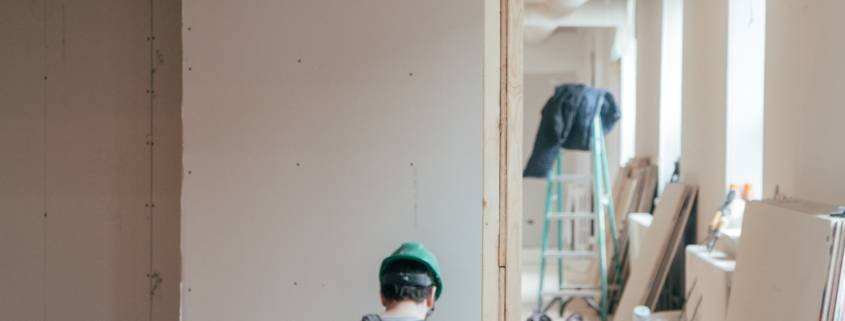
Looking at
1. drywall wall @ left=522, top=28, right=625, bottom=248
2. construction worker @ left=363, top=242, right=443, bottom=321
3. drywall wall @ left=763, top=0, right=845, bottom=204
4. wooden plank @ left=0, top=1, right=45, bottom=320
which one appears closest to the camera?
construction worker @ left=363, top=242, right=443, bottom=321

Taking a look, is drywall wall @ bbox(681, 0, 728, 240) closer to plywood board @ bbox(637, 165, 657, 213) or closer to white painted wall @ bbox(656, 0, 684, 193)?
white painted wall @ bbox(656, 0, 684, 193)

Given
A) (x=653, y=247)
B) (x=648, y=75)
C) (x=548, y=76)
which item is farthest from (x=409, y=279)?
(x=548, y=76)

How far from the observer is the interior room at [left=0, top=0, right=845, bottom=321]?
2.35 metres

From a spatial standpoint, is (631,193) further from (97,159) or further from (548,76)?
(97,159)

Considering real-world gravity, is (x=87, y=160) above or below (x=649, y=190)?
above

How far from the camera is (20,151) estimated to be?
2828mm

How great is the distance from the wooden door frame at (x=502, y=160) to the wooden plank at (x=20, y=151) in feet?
5.75

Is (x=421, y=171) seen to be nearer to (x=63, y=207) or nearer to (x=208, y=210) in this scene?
(x=208, y=210)

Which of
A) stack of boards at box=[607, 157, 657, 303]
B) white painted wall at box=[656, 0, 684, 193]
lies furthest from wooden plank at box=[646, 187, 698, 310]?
stack of boards at box=[607, 157, 657, 303]

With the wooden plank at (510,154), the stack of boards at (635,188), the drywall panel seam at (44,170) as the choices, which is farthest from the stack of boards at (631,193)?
the drywall panel seam at (44,170)

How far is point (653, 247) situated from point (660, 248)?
0.13m

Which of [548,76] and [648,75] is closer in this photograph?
[648,75]

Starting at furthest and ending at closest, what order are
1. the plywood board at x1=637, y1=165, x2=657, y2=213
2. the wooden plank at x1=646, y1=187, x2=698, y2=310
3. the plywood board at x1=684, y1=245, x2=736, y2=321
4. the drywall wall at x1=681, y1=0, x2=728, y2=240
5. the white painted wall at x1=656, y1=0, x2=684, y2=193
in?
the plywood board at x1=637, y1=165, x2=657, y2=213
the white painted wall at x1=656, y1=0, x2=684, y2=193
the wooden plank at x1=646, y1=187, x2=698, y2=310
the drywall wall at x1=681, y1=0, x2=728, y2=240
the plywood board at x1=684, y1=245, x2=736, y2=321

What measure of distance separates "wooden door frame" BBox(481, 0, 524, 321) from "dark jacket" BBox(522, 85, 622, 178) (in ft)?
9.81
